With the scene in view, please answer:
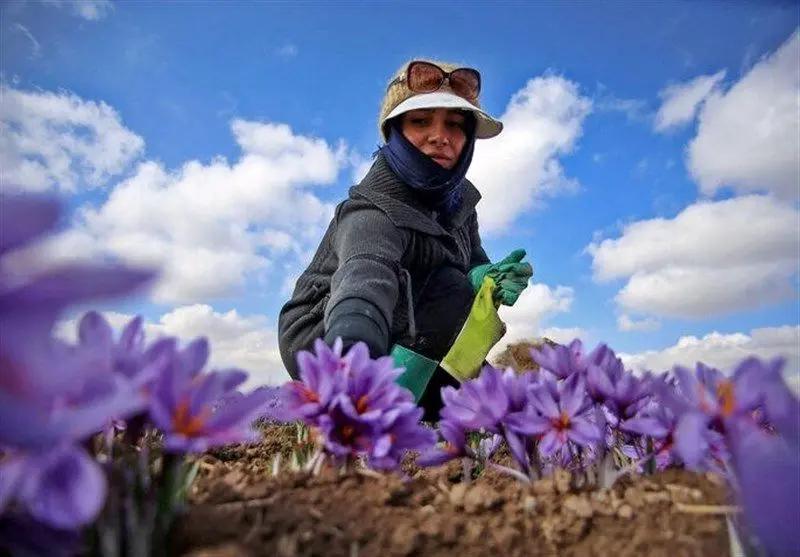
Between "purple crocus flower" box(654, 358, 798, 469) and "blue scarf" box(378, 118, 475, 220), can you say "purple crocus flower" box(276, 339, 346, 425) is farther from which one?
"blue scarf" box(378, 118, 475, 220)

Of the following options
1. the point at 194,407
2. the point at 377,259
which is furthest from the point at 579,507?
the point at 377,259

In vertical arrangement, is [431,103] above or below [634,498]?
above

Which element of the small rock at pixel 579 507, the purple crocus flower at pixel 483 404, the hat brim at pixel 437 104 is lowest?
the small rock at pixel 579 507

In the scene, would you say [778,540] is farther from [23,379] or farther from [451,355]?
[451,355]

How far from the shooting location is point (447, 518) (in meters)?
0.99

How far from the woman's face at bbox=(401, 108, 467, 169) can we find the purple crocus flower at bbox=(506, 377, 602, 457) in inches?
104

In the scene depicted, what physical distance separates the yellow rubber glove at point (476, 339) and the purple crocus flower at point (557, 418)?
2.39m

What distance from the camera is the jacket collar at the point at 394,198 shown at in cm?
358

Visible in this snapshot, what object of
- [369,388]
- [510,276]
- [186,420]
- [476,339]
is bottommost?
[186,420]

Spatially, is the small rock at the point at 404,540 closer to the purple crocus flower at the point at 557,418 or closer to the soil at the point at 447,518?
the soil at the point at 447,518

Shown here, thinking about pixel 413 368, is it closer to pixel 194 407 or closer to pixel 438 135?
pixel 438 135

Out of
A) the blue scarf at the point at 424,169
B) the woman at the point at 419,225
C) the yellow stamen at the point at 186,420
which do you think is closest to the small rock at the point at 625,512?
the yellow stamen at the point at 186,420

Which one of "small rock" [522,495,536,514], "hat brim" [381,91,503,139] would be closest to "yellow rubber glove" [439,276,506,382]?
"hat brim" [381,91,503,139]

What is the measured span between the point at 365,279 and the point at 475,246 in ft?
6.52
